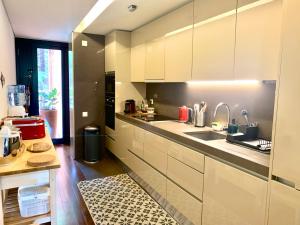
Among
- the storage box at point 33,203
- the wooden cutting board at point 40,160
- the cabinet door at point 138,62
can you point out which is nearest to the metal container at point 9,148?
the wooden cutting board at point 40,160

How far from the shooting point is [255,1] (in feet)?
5.94

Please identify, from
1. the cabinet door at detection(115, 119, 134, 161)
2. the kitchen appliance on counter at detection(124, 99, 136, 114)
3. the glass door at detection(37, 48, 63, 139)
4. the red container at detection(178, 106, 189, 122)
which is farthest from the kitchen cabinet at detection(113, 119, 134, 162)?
the glass door at detection(37, 48, 63, 139)

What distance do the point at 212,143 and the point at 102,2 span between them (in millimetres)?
2196

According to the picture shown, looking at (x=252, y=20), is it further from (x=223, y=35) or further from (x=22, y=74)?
(x=22, y=74)

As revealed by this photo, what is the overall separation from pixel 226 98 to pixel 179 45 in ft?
2.76

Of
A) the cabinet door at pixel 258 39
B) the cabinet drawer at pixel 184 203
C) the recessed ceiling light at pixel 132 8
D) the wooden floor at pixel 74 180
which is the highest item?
the recessed ceiling light at pixel 132 8

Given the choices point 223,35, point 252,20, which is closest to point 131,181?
point 223,35

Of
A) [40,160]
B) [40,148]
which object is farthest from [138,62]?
[40,160]

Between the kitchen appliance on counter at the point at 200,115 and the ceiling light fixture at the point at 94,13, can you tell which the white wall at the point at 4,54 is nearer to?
the ceiling light fixture at the point at 94,13

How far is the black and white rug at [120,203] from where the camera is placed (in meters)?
2.45

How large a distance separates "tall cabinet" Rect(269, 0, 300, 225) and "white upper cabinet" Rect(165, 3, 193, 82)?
1324 millimetres

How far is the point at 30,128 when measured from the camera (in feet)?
7.89

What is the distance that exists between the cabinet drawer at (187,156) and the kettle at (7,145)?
1.42m

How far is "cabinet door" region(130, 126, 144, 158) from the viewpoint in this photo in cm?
313
